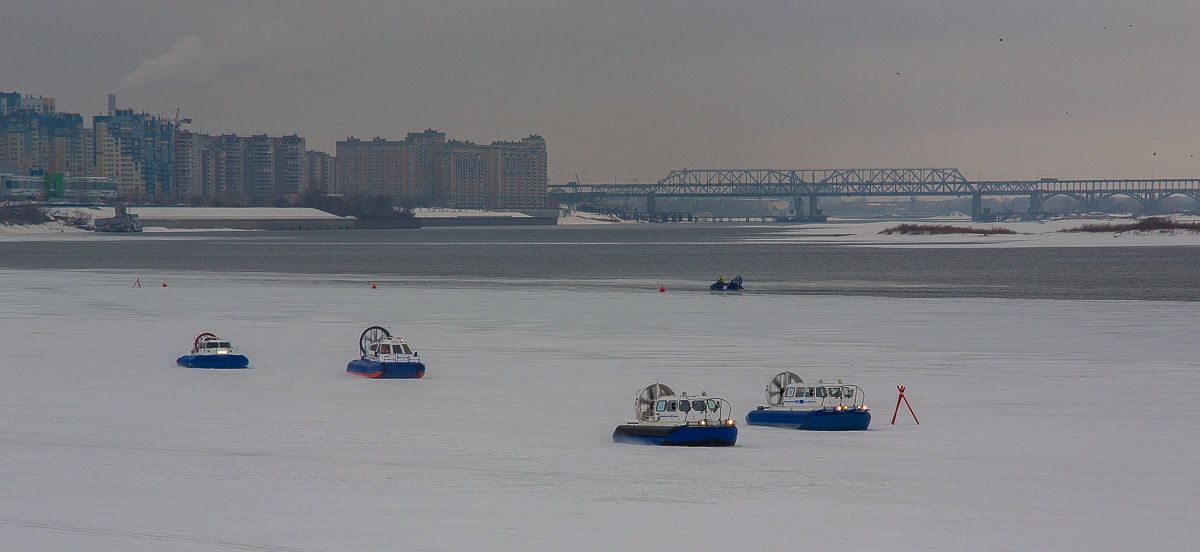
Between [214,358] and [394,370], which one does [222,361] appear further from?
[394,370]

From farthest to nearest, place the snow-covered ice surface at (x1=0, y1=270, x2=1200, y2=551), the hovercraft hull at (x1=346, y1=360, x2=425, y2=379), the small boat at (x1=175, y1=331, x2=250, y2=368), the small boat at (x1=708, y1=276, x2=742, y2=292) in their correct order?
the small boat at (x1=708, y1=276, x2=742, y2=292)
the small boat at (x1=175, y1=331, x2=250, y2=368)
the hovercraft hull at (x1=346, y1=360, x2=425, y2=379)
the snow-covered ice surface at (x1=0, y1=270, x2=1200, y2=551)

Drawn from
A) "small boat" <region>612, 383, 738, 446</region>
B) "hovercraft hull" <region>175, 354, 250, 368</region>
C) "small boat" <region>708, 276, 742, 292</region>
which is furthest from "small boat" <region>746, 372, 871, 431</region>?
"small boat" <region>708, 276, 742, 292</region>

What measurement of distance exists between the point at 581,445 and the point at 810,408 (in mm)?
5481

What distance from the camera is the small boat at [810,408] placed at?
1033 inches

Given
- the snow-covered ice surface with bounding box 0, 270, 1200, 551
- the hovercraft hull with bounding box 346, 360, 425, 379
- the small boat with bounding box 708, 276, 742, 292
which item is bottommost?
the snow-covered ice surface with bounding box 0, 270, 1200, 551

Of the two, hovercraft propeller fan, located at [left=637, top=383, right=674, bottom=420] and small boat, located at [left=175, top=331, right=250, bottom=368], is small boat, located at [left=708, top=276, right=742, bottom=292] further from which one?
hovercraft propeller fan, located at [left=637, top=383, right=674, bottom=420]

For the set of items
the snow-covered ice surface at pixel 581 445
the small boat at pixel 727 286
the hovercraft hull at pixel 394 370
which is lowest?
the snow-covered ice surface at pixel 581 445

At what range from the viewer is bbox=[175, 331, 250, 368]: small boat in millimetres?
36531

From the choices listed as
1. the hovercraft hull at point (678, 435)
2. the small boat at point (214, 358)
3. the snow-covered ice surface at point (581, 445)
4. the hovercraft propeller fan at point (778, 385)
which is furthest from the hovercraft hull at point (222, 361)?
the hovercraft propeller fan at point (778, 385)

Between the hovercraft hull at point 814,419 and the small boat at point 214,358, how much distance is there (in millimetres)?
16467

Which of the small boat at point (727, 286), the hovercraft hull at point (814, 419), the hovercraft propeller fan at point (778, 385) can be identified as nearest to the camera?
the hovercraft hull at point (814, 419)

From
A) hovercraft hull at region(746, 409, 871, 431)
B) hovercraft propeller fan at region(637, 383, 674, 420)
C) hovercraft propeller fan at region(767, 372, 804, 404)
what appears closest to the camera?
hovercraft propeller fan at region(637, 383, 674, 420)

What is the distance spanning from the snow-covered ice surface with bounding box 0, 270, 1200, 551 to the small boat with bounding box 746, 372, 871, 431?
520 millimetres

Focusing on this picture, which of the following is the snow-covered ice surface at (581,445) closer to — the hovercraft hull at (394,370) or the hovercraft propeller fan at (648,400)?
the hovercraft hull at (394,370)
